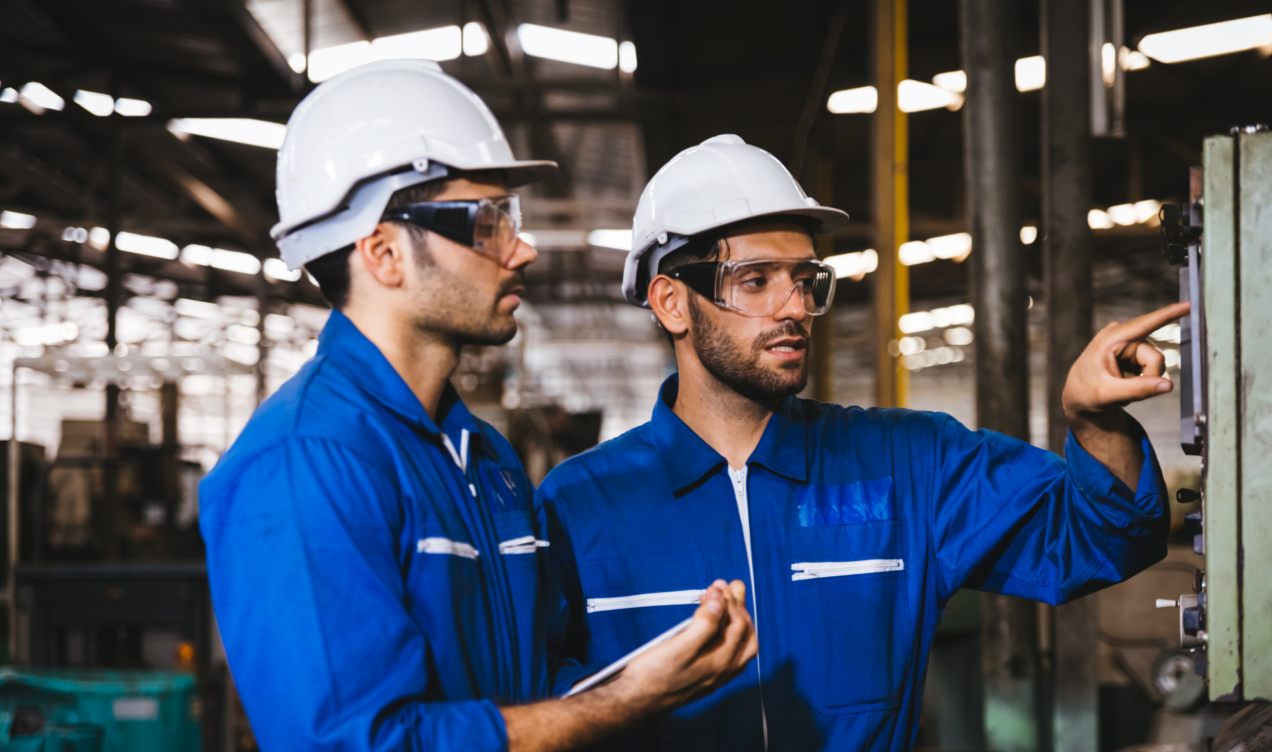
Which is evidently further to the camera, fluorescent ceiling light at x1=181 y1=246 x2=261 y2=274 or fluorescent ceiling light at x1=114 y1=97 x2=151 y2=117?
fluorescent ceiling light at x1=181 y1=246 x2=261 y2=274

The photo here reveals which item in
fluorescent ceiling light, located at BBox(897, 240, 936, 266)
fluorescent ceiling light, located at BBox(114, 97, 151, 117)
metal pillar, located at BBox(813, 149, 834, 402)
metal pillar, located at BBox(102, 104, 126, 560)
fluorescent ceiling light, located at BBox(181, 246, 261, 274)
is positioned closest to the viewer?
metal pillar, located at BBox(102, 104, 126, 560)

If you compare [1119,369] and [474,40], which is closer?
[1119,369]

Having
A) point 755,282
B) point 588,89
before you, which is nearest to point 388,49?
point 588,89

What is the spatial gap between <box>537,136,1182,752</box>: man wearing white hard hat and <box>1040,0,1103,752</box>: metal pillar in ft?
9.50

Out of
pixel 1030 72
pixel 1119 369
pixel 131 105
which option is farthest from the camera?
pixel 131 105

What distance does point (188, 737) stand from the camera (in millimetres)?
4273

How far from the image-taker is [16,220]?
1344cm

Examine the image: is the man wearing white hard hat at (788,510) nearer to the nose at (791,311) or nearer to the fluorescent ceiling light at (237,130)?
the nose at (791,311)

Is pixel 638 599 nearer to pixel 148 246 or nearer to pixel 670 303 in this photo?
pixel 670 303

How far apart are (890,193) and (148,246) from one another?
12.8 m

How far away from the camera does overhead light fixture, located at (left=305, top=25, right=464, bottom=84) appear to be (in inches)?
341

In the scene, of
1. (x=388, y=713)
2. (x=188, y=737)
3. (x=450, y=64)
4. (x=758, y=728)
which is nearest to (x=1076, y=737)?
(x=758, y=728)

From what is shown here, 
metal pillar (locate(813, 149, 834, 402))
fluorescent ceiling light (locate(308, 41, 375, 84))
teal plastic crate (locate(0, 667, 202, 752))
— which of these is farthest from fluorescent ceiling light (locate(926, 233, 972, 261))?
teal plastic crate (locate(0, 667, 202, 752))

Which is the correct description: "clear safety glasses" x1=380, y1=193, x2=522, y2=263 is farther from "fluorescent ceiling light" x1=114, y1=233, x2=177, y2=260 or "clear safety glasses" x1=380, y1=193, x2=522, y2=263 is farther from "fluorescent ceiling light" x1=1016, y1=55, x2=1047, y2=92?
"fluorescent ceiling light" x1=114, y1=233, x2=177, y2=260
